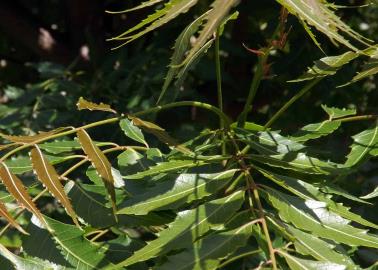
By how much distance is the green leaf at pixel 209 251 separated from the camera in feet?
2.12

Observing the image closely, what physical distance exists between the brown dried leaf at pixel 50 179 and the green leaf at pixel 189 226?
0.08 meters

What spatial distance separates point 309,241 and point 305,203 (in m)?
0.06

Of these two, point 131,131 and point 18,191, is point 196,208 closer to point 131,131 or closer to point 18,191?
point 18,191

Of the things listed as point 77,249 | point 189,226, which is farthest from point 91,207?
point 189,226

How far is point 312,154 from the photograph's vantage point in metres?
0.99

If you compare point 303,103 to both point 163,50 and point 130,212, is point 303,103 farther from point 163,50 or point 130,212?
point 130,212

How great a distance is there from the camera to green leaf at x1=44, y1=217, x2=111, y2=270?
0.76m

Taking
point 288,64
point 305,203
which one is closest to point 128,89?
point 288,64

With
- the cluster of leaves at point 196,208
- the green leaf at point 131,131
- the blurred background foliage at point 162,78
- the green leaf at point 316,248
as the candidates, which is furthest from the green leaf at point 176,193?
the blurred background foliage at point 162,78

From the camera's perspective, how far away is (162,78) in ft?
4.92

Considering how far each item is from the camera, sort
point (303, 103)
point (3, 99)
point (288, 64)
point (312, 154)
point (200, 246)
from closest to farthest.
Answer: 1. point (200, 246)
2. point (312, 154)
3. point (288, 64)
4. point (303, 103)
5. point (3, 99)

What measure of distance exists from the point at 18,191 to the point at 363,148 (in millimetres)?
457

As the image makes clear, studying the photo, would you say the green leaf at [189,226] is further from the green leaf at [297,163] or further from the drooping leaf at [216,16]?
the drooping leaf at [216,16]

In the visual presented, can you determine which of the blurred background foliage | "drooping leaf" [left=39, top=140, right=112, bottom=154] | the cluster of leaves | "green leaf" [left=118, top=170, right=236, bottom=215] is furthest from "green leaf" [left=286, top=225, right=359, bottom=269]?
the blurred background foliage
